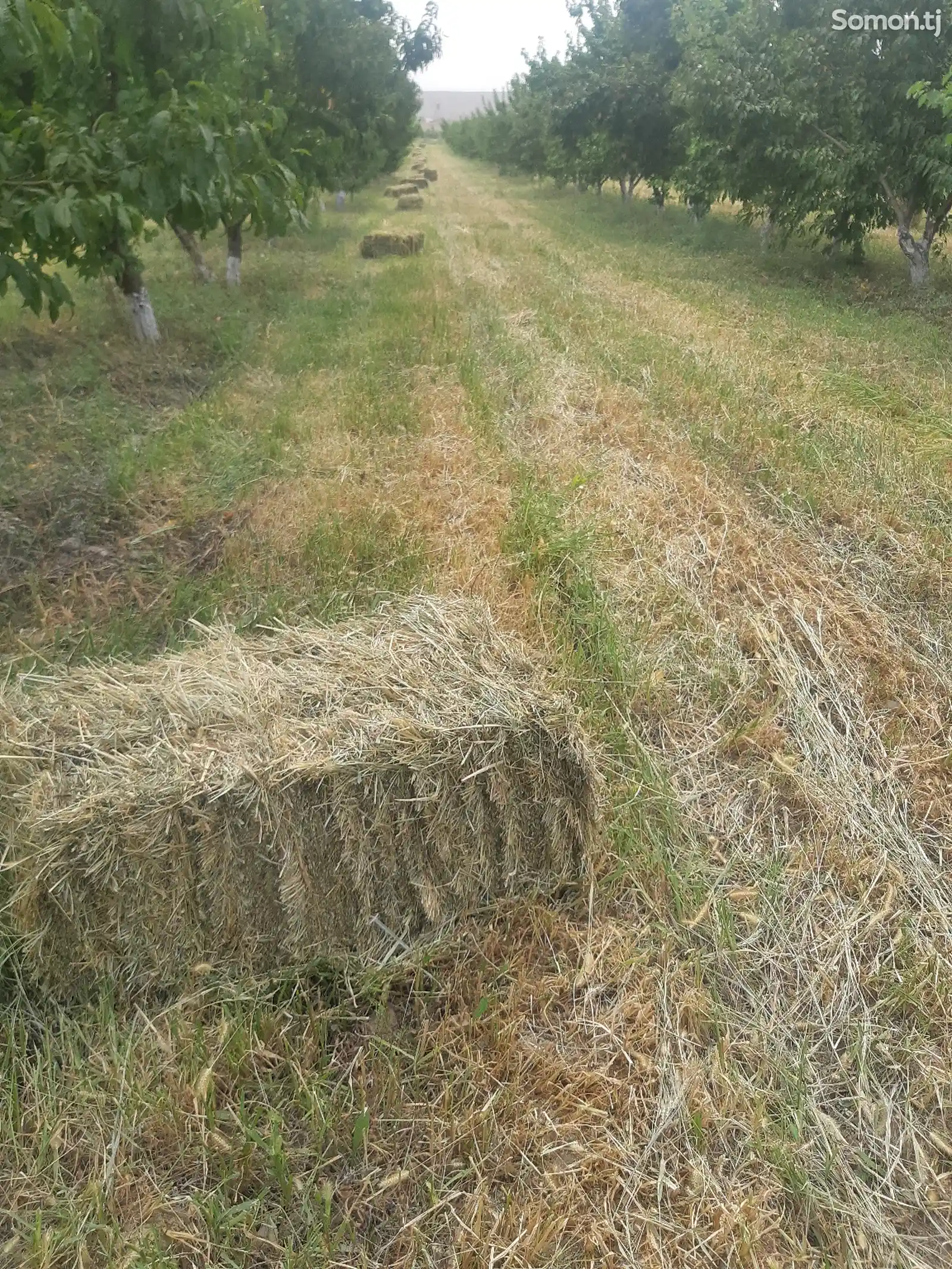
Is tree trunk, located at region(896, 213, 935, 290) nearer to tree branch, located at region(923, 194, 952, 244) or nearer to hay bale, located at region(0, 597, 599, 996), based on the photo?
tree branch, located at region(923, 194, 952, 244)

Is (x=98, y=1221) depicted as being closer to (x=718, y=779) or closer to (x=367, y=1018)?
(x=367, y=1018)

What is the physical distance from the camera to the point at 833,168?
416 inches

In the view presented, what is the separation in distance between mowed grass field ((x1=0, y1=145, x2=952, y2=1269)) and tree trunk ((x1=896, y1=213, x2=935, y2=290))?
15.5 ft

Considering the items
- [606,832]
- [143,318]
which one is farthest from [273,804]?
[143,318]

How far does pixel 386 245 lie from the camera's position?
534 inches

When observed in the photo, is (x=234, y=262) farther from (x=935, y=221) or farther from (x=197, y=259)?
(x=935, y=221)

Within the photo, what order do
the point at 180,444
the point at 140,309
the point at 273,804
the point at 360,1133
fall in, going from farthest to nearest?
the point at 140,309
the point at 180,444
the point at 273,804
the point at 360,1133

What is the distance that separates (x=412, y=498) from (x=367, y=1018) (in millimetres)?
3099

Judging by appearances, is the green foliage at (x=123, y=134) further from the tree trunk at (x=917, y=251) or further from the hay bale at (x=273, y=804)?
the tree trunk at (x=917, y=251)

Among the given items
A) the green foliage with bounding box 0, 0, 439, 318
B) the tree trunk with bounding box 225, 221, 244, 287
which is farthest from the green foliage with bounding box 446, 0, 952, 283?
the tree trunk with bounding box 225, 221, 244, 287

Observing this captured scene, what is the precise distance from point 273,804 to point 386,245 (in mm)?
13650

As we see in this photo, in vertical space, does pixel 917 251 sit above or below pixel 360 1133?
above

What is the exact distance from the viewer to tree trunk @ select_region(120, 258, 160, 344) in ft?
25.1

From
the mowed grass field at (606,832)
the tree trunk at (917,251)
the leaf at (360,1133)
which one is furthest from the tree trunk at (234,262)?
the leaf at (360,1133)
